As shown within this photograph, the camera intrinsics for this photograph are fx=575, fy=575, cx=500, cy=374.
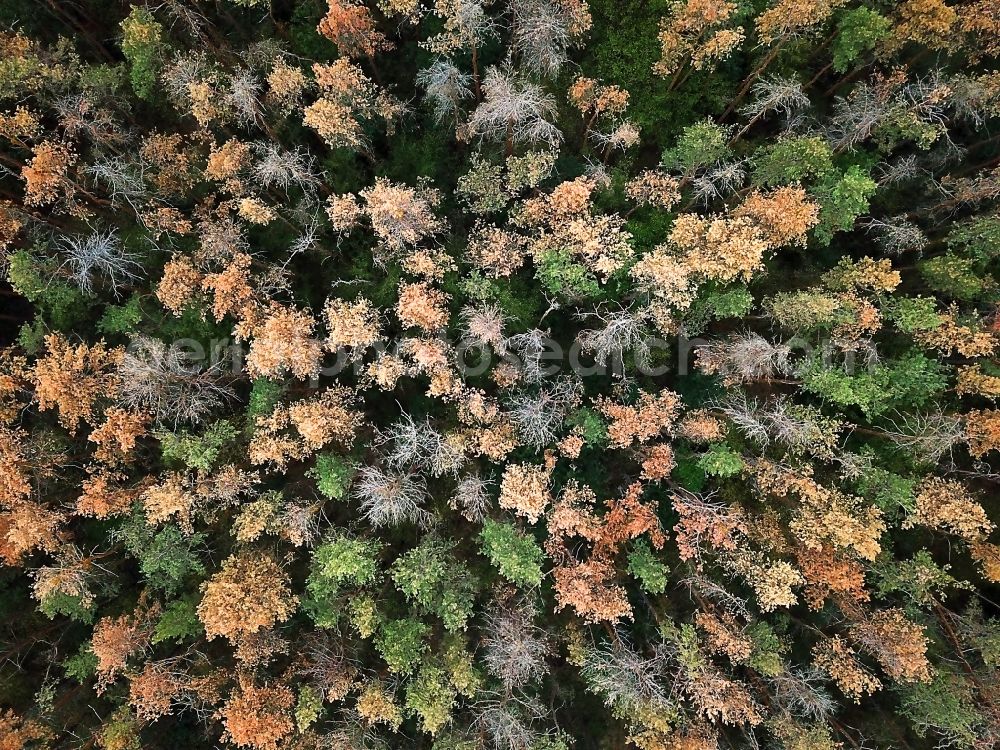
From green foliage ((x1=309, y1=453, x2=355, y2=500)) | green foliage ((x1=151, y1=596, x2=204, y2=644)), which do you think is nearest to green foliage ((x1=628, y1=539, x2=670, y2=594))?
green foliage ((x1=309, y1=453, x2=355, y2=500))

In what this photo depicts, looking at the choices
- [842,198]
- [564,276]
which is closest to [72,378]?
[564,276]

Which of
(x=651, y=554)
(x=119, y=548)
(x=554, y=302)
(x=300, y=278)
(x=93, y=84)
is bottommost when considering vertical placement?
(x=119, y=548)

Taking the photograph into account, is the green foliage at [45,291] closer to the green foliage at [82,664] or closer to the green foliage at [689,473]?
the green foliage at [82,664]

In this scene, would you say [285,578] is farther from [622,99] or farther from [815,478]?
[622,99]

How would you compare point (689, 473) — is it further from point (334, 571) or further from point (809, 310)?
point (334, 571)

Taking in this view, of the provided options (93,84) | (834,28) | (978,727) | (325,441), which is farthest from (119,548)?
(834,28)

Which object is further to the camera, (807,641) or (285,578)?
(807,641)
